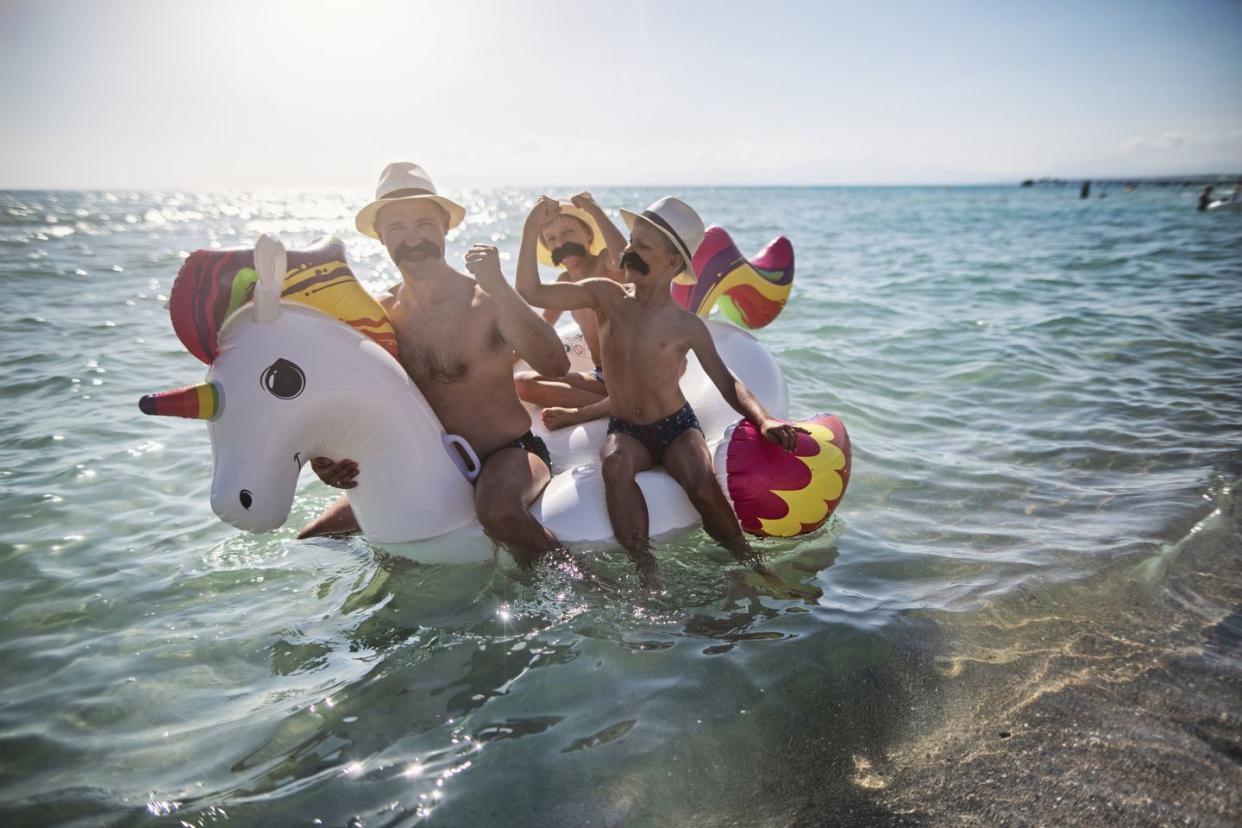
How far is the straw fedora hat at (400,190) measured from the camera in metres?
3.22

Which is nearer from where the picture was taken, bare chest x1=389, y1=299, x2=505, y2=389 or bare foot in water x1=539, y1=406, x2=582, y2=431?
bare chest x1=389, y1=299, x2=505, y2=389

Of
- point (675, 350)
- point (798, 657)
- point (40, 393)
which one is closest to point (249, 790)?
point (798, 657)

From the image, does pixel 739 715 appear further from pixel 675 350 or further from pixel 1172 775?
pixel 675 350

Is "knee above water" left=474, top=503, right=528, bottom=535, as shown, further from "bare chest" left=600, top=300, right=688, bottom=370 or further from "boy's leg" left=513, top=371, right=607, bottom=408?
"boy's leg" left=513, top=371, right=607, bottom=408

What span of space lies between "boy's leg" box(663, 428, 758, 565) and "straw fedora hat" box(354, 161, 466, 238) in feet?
4.75

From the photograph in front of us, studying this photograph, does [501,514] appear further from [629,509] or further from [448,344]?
[448,344]

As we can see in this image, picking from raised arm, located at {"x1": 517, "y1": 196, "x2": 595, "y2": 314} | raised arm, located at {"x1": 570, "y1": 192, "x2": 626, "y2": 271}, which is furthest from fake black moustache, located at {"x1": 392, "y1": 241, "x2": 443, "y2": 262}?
raised arm, located at {"x1": 570, "y1": 192, "x2": 626, "y2": 271}

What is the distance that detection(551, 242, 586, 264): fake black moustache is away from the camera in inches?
175

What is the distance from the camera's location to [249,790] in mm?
2344

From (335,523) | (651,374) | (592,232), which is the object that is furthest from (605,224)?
(335,523)

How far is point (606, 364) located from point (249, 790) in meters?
2.19

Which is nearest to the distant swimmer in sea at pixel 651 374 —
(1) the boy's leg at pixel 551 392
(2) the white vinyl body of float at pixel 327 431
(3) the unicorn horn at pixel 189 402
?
(1) the boy's leg at pixel 551 392

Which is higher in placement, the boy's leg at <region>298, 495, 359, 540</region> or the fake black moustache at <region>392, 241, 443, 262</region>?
the fake black moustache at <region>392, 241, 443, 262</region>

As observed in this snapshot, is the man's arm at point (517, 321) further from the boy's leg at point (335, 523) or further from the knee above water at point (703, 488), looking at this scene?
the boy's leg at point (335, 523)
